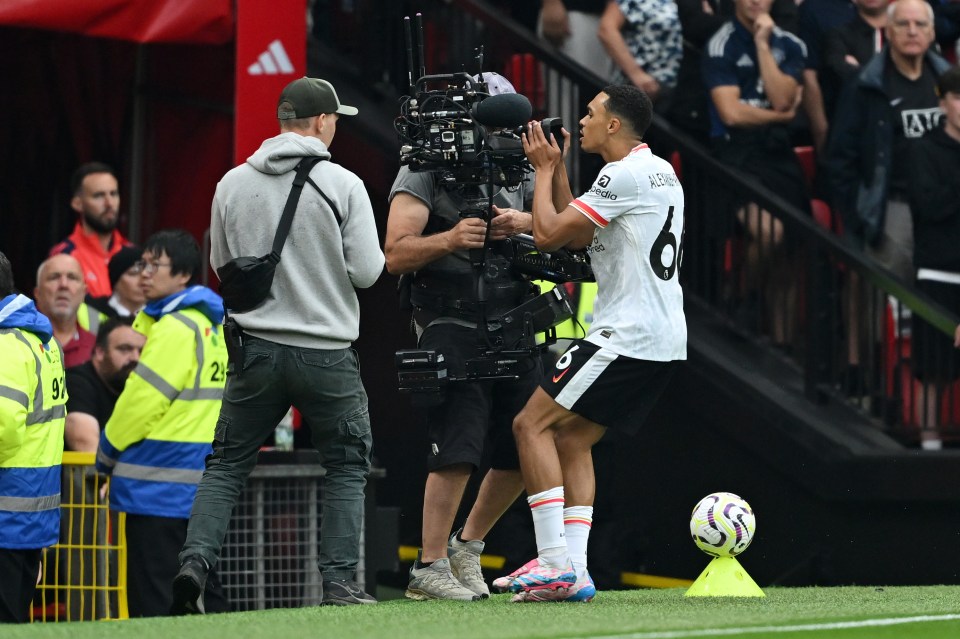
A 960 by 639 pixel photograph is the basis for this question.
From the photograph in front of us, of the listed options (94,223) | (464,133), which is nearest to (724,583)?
(464,133)

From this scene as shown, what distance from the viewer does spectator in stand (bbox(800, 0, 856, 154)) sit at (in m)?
11.0

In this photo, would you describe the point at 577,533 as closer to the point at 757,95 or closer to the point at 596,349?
the point at 596,349

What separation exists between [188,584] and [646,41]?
535 centimetres

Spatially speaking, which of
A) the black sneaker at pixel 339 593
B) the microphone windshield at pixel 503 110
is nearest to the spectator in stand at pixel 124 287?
the black sneaker at pixel 339 593

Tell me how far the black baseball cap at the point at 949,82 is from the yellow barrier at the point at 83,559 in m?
5.12

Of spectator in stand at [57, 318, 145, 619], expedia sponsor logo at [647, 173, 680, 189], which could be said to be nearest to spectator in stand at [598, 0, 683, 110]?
spectator in stand at [57, 318, 145, 619]

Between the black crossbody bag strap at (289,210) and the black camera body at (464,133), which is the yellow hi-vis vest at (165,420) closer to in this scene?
the black crossbody bag strap at (289,210)

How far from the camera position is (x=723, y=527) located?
7.77m

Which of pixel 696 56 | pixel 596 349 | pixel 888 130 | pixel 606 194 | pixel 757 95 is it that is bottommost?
pixel 596 349

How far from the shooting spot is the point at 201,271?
1212cm

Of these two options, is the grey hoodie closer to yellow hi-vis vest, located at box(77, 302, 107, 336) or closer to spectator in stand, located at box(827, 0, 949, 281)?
yellow hi-vis vest, located at box(77, 302, 107, 336)

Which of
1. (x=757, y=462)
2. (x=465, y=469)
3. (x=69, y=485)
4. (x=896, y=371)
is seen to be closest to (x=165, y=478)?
(x=69, y=485)

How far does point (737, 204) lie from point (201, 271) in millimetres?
3863

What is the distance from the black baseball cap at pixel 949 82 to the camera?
9.91 metres
